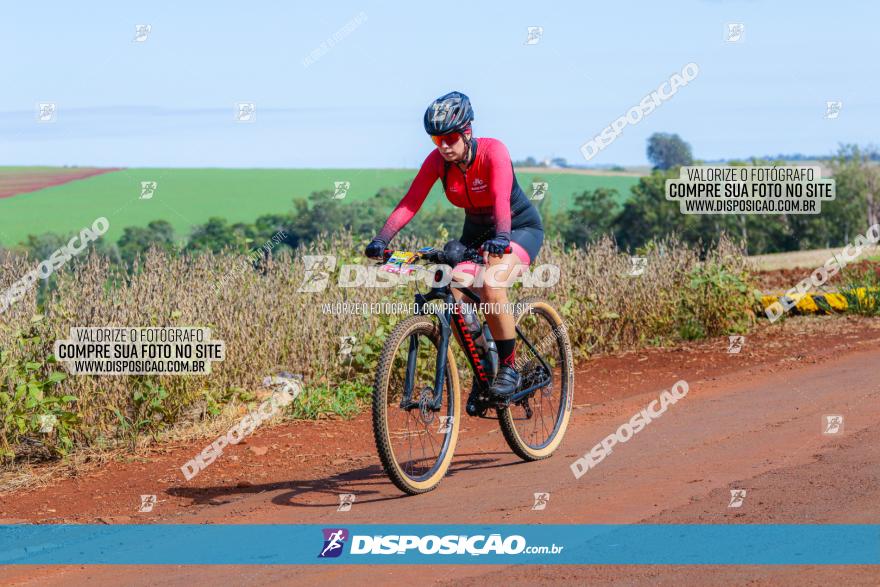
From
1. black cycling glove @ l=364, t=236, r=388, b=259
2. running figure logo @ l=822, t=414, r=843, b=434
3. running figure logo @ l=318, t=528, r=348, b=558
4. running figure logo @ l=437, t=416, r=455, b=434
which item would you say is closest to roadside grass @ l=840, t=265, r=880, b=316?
running figure logo @ l=822, t=414, r=843, b=434

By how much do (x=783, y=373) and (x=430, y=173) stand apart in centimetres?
550

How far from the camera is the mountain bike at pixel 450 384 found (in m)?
6.76

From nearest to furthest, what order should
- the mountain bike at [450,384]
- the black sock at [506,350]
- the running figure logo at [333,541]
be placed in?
1. the running figure logo at [333,541]
2. the mountain bike at [450,384]
3. the black sock at [506,350]

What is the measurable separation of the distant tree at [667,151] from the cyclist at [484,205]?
65872mm

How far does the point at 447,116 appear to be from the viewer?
693 cm

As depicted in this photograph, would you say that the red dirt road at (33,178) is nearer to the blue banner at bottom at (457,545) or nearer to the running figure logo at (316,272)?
the running figure logo at (316,272)

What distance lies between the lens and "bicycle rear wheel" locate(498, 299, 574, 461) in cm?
786

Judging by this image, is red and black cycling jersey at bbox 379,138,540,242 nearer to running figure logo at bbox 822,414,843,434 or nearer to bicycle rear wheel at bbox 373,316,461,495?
bicycle rear wheel at bbox 373,316,461,495

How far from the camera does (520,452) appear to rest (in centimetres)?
781

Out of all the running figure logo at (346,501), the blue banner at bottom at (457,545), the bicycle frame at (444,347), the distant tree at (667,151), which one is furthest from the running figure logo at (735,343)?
the distant tree at (667,151)

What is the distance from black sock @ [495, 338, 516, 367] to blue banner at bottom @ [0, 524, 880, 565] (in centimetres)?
159

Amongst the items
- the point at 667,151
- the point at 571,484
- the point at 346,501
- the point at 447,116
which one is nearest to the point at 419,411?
the point at 346,501

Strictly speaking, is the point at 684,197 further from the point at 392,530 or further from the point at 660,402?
the point at 392,530

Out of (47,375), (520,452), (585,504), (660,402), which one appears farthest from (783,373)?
(47,375)
